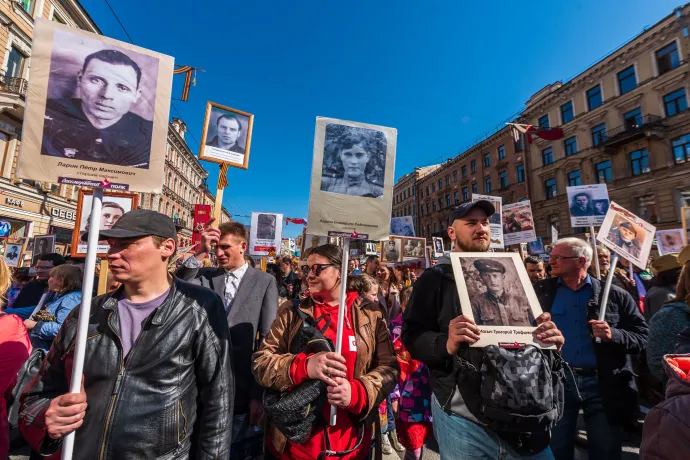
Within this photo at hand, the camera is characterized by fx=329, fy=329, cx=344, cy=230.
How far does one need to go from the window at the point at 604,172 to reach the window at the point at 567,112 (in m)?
5.18

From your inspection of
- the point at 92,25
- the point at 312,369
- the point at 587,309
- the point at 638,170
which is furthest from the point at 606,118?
the point at 92,25

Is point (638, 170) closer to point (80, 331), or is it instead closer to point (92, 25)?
point (80, 331)

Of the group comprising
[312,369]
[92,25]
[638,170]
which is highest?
[92,25]

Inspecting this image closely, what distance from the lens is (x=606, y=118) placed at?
1019 inches

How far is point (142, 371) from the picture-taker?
1.61 m

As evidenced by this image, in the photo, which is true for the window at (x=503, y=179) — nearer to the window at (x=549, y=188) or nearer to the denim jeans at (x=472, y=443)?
the window at (x=549, y=188)

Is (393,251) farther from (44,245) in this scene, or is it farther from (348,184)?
(44,245)

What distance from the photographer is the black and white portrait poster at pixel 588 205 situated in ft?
20.1

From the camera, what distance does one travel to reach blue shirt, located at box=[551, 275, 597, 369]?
2.56 meters

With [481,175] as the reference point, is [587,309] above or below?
below

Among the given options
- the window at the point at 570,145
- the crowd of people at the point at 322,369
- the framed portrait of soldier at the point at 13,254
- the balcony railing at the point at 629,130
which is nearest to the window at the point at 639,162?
the balcony railing at the point at 629,130

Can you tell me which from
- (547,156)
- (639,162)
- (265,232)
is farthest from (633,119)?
(265,232)

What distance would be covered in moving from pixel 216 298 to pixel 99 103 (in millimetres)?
1224

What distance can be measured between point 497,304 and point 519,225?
6.41 meters
